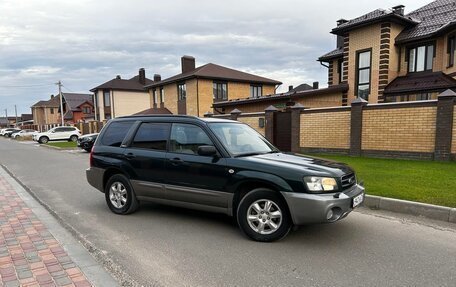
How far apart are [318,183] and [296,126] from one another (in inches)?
427

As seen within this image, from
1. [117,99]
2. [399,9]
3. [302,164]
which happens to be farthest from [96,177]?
[117,99]

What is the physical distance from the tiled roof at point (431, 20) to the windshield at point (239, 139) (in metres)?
15.4

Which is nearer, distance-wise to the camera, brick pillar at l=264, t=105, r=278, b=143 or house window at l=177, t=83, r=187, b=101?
brick pillar at l=264, t=105, r=278, b=143

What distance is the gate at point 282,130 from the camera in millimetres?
15367

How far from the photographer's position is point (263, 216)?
4.42 m

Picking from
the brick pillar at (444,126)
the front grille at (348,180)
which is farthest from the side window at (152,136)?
the brick pillar at (444,126)

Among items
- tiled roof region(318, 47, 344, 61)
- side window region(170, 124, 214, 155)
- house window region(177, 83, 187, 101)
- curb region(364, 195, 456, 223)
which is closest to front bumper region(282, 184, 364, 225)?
side window region(170, 124, 214, 155)

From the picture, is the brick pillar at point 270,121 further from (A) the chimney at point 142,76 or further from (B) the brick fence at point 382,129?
(A) the chimney at point 142,76

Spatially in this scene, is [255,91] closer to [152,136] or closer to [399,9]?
[399,9]

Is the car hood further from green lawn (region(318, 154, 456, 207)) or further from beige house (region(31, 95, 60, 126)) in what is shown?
beige house (region(31, 95, 60, 126))

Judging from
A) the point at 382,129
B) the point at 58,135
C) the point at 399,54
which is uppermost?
the point at 399,54

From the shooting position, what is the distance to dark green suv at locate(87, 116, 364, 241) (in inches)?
165

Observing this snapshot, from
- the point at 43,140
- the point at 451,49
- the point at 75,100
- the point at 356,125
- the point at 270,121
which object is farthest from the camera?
the point at 75,100

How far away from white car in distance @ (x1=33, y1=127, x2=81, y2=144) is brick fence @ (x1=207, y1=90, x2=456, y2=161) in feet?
93.2
